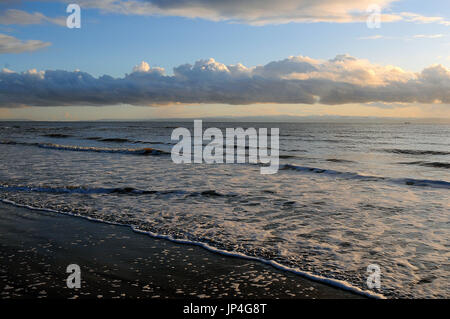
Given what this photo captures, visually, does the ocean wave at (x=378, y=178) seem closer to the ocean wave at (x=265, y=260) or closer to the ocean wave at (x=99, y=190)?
the ocean wave at (x=99, y=190)

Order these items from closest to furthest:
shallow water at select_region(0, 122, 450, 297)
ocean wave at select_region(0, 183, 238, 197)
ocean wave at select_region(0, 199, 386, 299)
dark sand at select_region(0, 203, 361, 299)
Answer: dark sand at select_region(0, 203, 361, 299) → ocean wave at select_region(0, 199, 386, 299) → shallow water at select_region(0, 122, 450, 297) → ocean wave at select_region(0, 183, 238, 197)

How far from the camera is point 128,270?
546 centimetres

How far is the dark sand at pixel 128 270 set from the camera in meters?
4.79

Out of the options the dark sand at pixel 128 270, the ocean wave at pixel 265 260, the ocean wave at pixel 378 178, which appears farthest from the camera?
the ocean wave at pixel 378 178

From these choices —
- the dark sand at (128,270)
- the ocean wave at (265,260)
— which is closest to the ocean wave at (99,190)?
the ocean wave at (265,260)

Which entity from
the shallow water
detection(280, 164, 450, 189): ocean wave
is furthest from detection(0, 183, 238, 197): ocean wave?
detection(280, 164, 450, 189): ocean wave

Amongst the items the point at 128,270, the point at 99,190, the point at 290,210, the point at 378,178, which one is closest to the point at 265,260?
the point at 128,270

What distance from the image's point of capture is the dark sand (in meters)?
4.79

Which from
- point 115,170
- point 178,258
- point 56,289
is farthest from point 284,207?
point 115,170

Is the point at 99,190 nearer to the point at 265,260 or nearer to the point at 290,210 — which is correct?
the point at 290,210

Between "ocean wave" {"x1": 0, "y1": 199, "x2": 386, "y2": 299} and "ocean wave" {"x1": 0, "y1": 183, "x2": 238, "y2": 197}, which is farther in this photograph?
"ocean wave" {"x1": 0, "y1": 183, "x2": 238, "y2": 197}

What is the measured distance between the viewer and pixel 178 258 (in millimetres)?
6074

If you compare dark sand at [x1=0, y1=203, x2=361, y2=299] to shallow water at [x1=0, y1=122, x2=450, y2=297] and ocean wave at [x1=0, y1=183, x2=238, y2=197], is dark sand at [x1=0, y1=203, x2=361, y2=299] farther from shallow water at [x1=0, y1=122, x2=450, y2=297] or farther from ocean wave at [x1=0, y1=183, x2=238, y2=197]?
ocean wave at [x1=0, y1=183, x2=238, y2=197]

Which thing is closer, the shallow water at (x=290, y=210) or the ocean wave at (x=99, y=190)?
the shallow water at (x=290, y=210)
